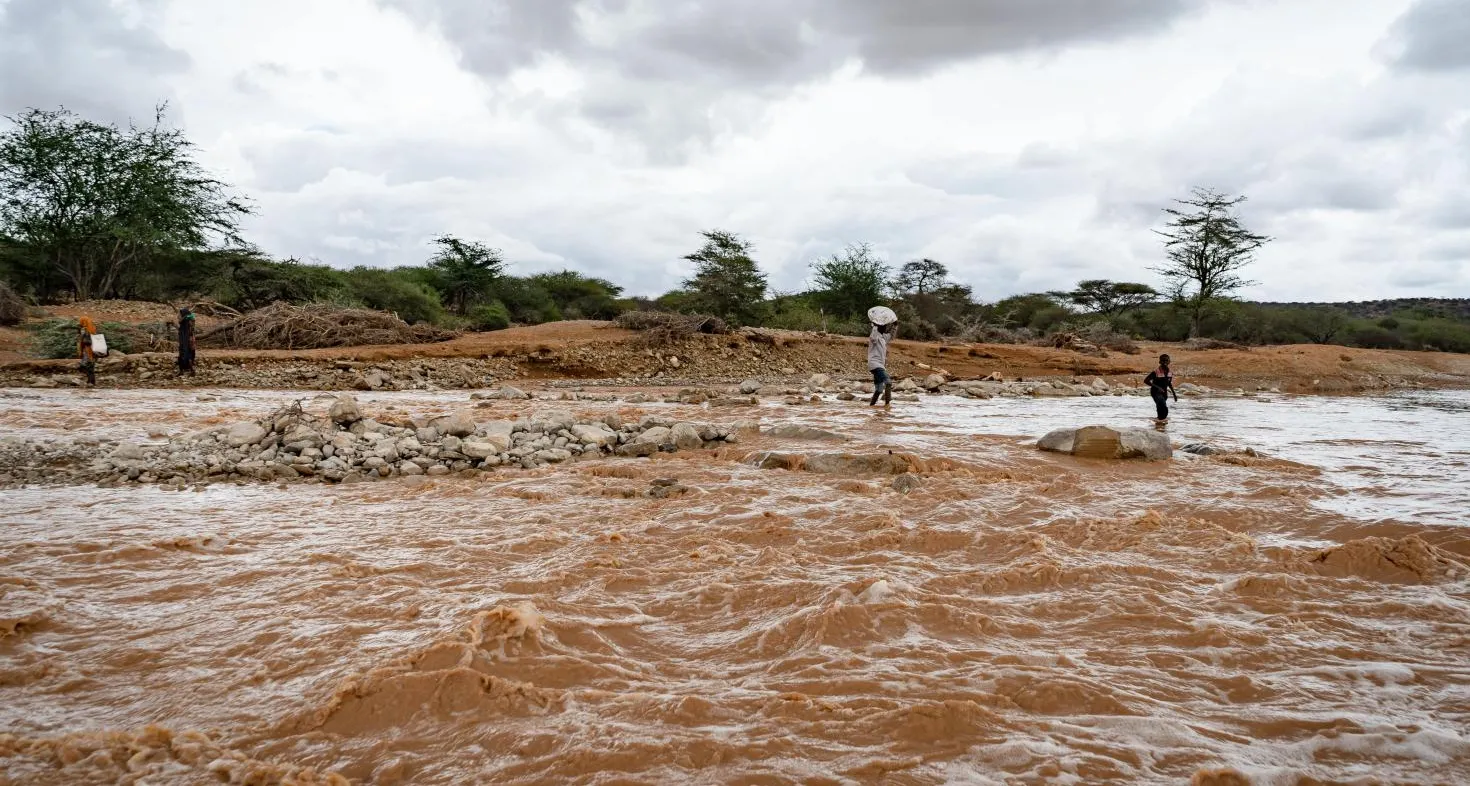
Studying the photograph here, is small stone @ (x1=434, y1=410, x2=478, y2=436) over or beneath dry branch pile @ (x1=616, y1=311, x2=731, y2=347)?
beneath

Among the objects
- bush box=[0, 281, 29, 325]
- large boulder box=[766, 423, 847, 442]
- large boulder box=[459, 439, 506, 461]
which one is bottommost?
large boulder box=[459, 439, 506, 461]

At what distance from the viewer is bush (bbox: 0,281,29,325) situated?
65.7 feet

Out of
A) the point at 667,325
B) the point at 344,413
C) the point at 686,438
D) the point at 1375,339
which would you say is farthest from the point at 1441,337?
the point at 344,413

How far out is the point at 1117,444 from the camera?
24.7ft

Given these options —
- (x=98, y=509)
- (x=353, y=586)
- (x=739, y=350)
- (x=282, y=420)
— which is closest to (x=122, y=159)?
(x=739, y=350)

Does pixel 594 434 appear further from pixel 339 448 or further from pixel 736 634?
pixel 736 634

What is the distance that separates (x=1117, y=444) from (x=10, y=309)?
2667cm

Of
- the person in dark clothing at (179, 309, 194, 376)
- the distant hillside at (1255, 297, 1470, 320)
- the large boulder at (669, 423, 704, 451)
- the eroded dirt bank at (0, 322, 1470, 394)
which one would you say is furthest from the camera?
the distant hillside at (1255, 297, 1470, 320)

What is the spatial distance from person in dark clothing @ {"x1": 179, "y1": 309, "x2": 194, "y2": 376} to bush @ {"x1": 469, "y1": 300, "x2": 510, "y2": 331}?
1258cm

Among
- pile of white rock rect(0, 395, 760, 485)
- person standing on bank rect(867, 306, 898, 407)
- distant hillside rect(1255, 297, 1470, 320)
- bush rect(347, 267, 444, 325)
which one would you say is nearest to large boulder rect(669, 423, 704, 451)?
pile of white rock rect(0, 395, 760, 485)

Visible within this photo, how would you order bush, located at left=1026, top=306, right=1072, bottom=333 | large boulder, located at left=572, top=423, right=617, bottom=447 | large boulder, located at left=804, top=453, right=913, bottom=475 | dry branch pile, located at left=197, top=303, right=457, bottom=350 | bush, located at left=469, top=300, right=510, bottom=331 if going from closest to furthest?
large boulder, located at left=804, top=453, right=913, bottom=475
large boulder, located at left=572, top=423, right=617, bottom=447
dry branch pile, located at left=197, top=303, right=457, bottom=350
bush, located at left=469, top=300, right=510, bottom=331
bush, located at left=1026, top=306, right=1072, bottom=333

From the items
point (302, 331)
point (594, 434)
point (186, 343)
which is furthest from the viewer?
point (302, 331)

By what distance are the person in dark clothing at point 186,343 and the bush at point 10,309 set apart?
937 cm

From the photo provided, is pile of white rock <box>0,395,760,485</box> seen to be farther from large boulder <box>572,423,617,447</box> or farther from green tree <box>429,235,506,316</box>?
green tree <box>429,235,506,316</box>
